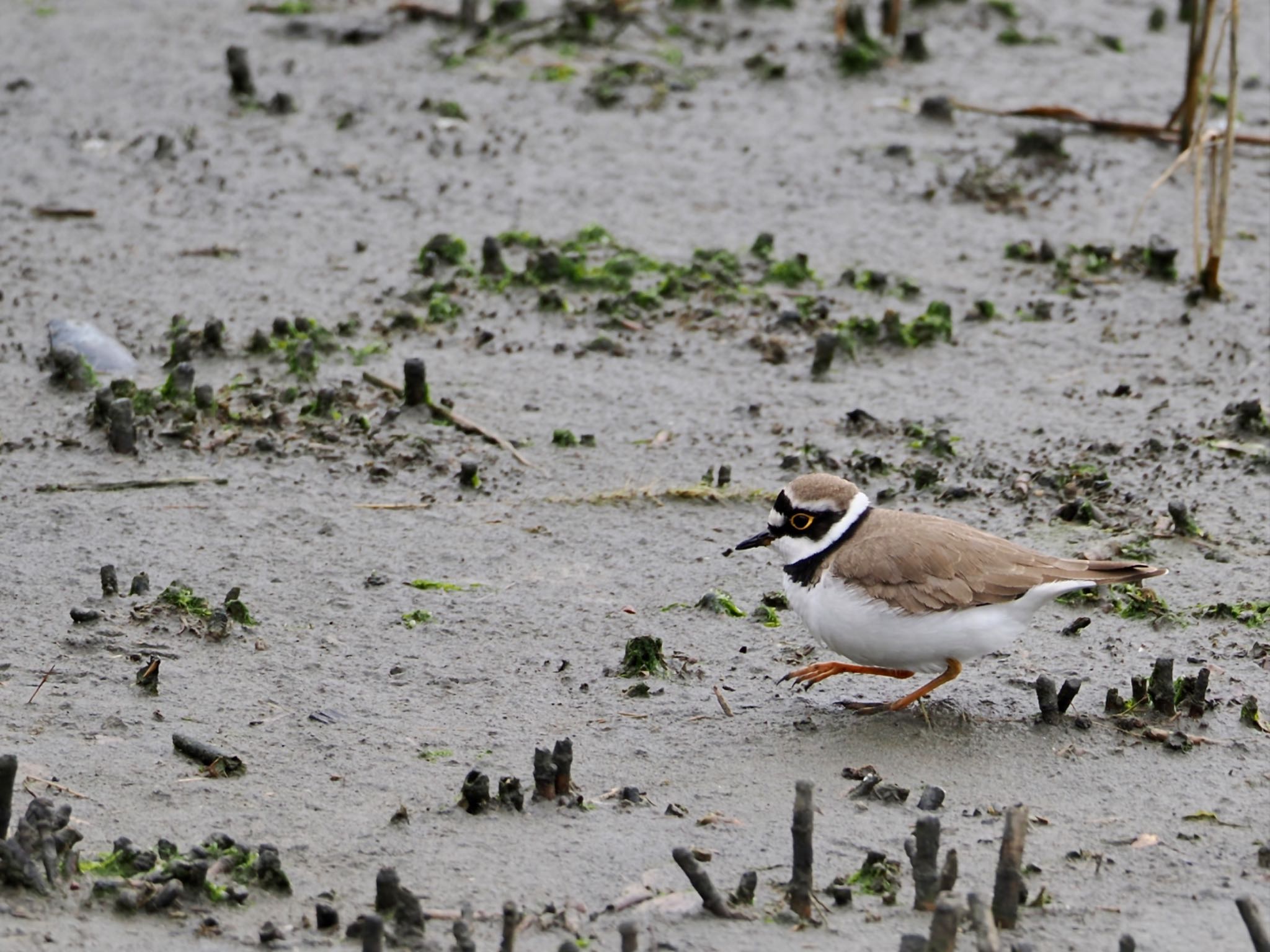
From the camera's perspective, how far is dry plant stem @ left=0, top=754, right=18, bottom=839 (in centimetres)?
420

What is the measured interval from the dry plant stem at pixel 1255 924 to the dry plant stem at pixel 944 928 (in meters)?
0.64

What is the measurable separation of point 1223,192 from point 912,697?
4214mm

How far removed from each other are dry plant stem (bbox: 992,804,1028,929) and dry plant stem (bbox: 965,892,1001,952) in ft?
0.85

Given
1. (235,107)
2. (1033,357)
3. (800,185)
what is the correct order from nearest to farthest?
(1033,357) < (800,185) < (235,107)

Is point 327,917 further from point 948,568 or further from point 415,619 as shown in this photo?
point 948,568

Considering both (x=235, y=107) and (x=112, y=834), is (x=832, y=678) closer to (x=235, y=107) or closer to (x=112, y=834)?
(x=112, y=834)

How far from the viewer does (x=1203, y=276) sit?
891 centimetres

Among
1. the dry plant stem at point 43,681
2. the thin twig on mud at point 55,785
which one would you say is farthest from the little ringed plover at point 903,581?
the dry plant stem at point 43,681

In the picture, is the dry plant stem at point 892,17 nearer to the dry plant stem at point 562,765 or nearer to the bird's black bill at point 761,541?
the bird's black bill at point 761,541

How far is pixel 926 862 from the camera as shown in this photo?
14.0ft

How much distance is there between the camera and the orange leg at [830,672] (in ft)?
18.7

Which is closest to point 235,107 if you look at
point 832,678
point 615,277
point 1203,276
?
point 615,277

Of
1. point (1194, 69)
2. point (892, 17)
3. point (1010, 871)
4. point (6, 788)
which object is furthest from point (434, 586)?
point (892, 17)

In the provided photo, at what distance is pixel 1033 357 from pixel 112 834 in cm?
553
